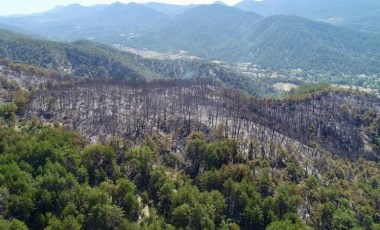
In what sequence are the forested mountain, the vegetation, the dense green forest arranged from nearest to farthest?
the vegetation
the dense green forest
the forested mountain

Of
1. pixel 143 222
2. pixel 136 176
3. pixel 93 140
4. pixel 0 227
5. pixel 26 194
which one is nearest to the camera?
pixel 0 227

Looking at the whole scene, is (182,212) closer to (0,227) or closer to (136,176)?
(136,176)

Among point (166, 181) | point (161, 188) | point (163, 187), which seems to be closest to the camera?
point (163, 187)

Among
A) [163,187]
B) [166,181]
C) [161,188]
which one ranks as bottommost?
[161,188]

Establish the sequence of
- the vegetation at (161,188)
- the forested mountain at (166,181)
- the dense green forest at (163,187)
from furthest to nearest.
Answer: the forested mountain at (166,181), the dense green forest at (163,187), the vegetation at (161,188)

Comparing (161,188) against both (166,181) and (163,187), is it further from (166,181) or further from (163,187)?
(166,181)

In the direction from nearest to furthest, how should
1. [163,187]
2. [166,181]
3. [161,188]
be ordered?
[163,187] < [161,188] < [166,181]

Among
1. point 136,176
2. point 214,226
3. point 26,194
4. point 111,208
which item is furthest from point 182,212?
point 26,194

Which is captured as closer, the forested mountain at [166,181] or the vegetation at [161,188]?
the vegetation at [161,188]

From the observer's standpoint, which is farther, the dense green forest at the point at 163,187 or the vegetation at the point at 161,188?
the dense green forest at the point at 163,187

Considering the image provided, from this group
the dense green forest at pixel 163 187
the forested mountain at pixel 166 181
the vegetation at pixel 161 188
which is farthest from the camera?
the forested mountain at pixel 166 181

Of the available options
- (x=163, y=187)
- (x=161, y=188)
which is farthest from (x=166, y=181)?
(x=163, y=187)
